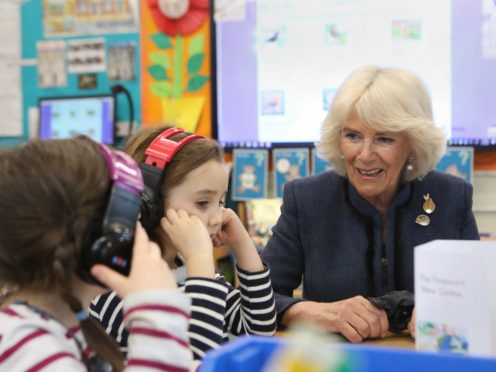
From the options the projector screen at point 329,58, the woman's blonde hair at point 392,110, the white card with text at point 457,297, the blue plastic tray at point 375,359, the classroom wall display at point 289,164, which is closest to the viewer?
the blue plastic tray at point 375,359

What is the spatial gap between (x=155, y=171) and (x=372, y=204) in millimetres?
737

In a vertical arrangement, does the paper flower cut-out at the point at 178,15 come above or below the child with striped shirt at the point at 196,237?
above

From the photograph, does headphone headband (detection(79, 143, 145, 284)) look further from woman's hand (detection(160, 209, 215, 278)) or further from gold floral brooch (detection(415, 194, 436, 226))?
gold floral brooch (detection(415, 194, 436, 226))

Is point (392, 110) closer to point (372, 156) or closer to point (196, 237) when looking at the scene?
point (372, 156)

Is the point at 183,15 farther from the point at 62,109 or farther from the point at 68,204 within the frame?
the point at 68,204

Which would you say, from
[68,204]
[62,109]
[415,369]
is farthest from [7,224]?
[62,109]

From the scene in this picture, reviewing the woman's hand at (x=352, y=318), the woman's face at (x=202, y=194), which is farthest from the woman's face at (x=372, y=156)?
the woman's face at (x=202, y=194)

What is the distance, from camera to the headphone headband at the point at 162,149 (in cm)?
110

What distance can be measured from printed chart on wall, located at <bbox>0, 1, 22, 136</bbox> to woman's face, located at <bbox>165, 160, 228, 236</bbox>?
7.03ft

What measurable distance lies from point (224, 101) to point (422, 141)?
1286mm

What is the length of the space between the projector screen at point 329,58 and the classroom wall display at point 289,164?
48mm

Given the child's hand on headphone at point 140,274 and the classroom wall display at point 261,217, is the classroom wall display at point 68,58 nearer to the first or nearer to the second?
the classroom wall display at point 261,217

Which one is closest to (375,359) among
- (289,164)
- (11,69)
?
(289,164)

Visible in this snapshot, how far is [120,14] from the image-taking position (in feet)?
9.43
